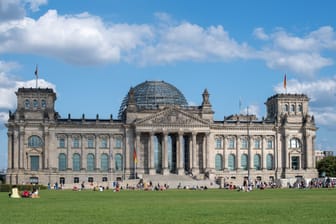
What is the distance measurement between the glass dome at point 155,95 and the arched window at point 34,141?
2518 cm

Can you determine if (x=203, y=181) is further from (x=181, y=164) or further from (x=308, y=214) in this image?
(x=308, y=214)

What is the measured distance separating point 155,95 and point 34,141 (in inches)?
1320

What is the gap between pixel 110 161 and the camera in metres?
159

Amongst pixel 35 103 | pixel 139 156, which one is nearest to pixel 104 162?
pixel 139 156

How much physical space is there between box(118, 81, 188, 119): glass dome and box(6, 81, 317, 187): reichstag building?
0.93ft

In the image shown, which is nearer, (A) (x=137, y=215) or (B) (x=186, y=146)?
(A) (x=137, y=215)

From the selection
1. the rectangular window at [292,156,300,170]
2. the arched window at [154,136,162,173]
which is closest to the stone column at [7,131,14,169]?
the arched window at [154,136,162,173]

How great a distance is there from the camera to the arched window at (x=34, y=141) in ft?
505

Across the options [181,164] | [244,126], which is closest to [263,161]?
[244,126]

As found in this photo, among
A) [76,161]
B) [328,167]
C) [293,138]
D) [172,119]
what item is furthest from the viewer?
[328,167]

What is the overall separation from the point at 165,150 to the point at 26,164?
104 ft

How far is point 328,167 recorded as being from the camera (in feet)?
589

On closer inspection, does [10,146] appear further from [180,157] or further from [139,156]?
[180,157]

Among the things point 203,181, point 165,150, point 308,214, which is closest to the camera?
point 308,214
